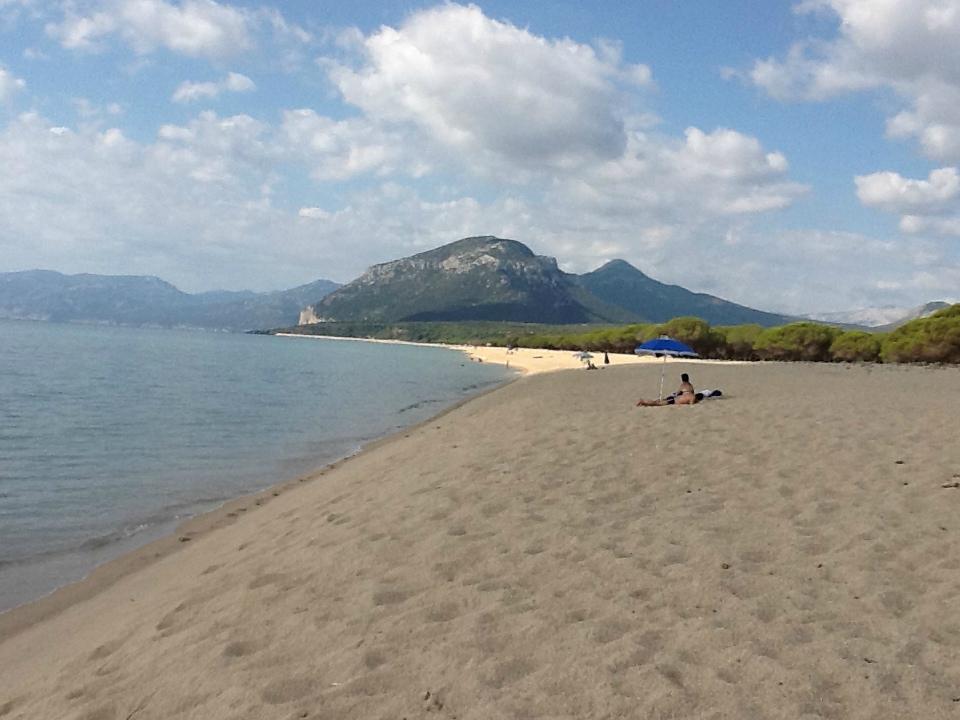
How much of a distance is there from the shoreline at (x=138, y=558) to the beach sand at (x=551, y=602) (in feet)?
0.27

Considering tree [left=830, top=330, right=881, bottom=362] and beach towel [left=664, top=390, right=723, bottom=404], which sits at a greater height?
tree [left=830, top=330, right=881, bottom=362]

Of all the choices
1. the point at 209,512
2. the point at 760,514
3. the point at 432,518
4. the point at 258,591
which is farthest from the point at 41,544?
the point at 760,514

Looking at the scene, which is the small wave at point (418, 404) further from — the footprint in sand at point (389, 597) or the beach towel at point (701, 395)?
the footprint in sand at point (389, 597)

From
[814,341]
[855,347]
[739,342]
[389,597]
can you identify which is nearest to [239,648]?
[389,597]

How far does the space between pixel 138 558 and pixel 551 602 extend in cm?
781

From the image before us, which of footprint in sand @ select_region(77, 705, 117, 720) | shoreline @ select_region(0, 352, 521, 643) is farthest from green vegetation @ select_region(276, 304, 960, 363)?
footprint in sand @ select_region(77, 705, 117, 720)

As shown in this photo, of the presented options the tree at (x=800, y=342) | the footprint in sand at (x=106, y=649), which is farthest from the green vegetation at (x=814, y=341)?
the footprint in sand at (x=106, y=649)

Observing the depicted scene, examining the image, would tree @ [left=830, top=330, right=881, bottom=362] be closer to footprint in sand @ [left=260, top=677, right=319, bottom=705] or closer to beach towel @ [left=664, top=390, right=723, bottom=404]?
beach towel @ [left=664, top=390, right=723, bottom=404]

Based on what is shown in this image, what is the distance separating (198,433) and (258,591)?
18373 millimetres

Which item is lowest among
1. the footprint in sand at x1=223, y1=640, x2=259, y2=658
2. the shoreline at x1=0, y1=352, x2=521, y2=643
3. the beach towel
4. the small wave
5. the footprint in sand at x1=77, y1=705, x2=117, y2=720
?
the small wave

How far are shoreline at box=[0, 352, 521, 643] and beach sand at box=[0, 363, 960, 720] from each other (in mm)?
83

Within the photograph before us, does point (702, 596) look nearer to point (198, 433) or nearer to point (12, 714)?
point (12, 714)

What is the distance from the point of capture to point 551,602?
5727 mm

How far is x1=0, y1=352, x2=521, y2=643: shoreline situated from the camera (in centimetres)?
807
